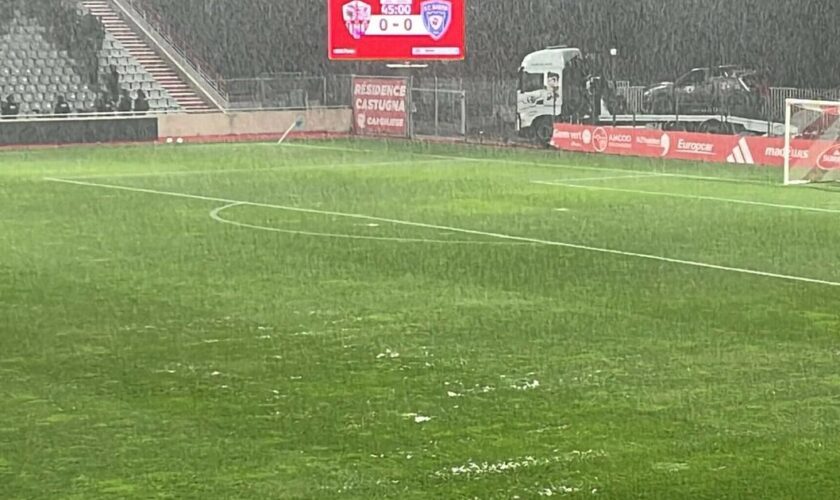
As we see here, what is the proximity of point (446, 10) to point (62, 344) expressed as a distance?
98.0ft

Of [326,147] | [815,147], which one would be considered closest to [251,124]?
[326,147]

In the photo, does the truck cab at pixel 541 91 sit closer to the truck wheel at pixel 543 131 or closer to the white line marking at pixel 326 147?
the truck wheel at pixel 543 131

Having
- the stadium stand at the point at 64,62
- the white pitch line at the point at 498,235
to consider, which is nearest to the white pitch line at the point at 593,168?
the white pitch line at the point at 498,235

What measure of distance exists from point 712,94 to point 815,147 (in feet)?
45.7

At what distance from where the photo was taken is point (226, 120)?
4272cm

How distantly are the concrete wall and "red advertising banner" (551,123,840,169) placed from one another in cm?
805

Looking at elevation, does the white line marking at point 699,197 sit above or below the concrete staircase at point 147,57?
below

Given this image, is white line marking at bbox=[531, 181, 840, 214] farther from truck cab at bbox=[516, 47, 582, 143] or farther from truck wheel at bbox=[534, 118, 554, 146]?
truck cab at bbox=[516, 47, 582, 143]

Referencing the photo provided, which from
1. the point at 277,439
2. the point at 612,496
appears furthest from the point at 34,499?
the point at 612,496

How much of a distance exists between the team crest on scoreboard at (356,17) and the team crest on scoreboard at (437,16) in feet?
5.14

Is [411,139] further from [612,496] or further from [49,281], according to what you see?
[612,496]

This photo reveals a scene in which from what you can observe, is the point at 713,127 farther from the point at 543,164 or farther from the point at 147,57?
the point at 147,57

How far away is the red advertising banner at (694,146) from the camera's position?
94.5 feet

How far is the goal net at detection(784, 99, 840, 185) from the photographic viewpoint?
28.0 m
